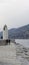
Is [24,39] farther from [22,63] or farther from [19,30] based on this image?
[22,63]

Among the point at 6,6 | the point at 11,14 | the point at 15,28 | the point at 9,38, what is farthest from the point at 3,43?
the point at 6,6

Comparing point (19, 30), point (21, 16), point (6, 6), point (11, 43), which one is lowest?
point (11, 43)

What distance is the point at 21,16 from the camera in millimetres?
1312

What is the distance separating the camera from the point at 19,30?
Answer: 1312 mm

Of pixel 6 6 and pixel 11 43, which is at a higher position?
pixel 6 6

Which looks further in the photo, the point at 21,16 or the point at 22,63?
the point at 21,16

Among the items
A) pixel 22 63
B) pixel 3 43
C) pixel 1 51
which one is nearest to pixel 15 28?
pixel 3 43

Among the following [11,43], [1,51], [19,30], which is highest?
[19,30]

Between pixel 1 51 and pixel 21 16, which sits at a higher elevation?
pixel 21 16

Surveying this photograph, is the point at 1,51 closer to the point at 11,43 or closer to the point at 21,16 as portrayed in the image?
the point at 11,43

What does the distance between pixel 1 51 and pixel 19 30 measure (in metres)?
0.38

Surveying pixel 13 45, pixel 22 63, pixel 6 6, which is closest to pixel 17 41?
pixel 13 45

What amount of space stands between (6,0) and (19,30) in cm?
46

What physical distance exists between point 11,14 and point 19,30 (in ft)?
0.83
